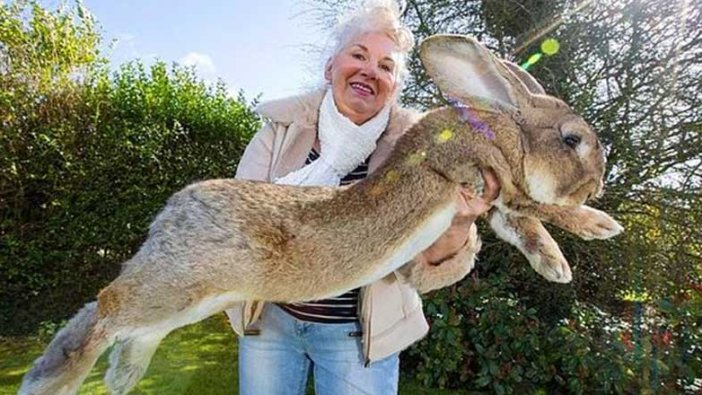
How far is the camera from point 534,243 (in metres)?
2.38

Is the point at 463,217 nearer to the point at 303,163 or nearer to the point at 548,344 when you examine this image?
the point at 303,163

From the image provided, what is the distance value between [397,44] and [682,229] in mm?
3787

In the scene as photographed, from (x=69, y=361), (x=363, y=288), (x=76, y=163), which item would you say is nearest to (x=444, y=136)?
(x=363, y=288)

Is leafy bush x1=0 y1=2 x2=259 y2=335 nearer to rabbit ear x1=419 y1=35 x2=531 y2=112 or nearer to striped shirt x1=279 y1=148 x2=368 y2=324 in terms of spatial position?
striped shirt x1=279 y1=148 x2=368 y2=324

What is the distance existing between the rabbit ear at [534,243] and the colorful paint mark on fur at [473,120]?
0.32 m

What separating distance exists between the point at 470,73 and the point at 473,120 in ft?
0.55

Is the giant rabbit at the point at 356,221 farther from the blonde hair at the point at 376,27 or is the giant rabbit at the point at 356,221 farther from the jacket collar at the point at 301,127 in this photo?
the blonde hair at the point at 376,27

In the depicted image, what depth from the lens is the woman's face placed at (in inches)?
109

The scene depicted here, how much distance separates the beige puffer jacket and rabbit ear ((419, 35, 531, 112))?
0.40 meters

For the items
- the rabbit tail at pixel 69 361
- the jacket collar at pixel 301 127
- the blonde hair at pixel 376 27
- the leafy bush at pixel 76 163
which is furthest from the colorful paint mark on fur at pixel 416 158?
the leafy bush at pixel 76 163

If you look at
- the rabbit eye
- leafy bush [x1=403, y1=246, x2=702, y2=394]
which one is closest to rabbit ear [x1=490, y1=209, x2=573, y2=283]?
the rabbit eye

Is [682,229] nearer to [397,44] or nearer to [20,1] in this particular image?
[397,44]

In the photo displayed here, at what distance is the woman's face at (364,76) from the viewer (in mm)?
2760

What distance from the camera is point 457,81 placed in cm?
228
